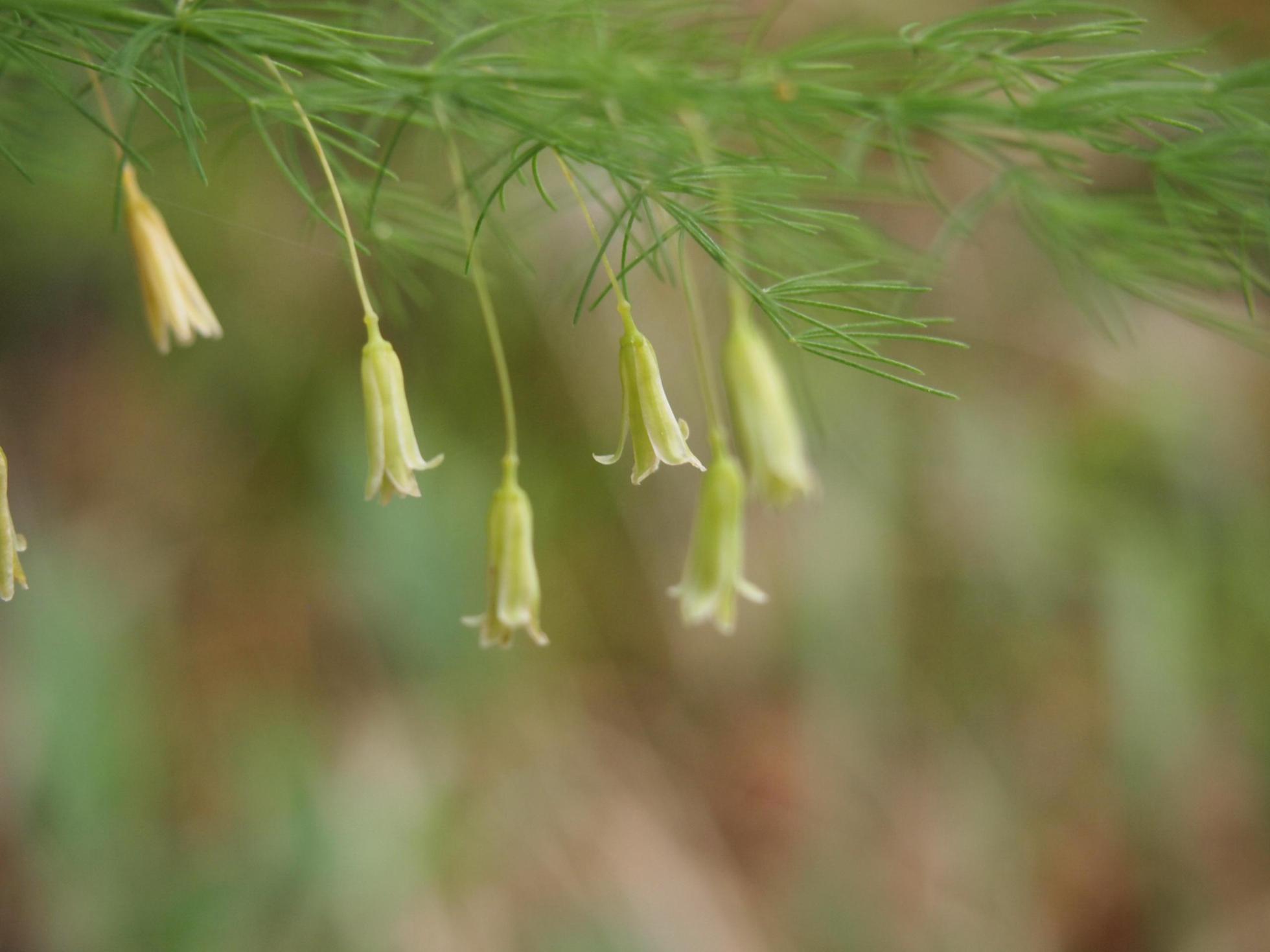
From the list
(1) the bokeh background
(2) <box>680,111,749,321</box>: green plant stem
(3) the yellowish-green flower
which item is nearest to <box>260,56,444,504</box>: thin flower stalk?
(3) the yellowish-green flower

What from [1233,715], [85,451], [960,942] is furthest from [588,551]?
[1233,715]

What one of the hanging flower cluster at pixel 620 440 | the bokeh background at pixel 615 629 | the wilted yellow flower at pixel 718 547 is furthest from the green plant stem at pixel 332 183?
the bokeh background at pixel 615 629

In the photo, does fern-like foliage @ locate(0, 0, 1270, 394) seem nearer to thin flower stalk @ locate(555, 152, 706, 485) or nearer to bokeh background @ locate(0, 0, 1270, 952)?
thin flower stalk @ locate(555, 152, 706, 485)

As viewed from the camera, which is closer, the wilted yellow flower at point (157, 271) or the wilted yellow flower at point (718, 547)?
the wilted yellow flower at point (718, 547)

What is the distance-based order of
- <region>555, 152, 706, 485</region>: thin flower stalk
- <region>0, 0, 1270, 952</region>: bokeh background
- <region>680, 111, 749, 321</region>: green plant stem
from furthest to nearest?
<region>0, 0, 1270, 952</region>: bokeh background → <region>555, 152, 706, 485</region>: thin flower stalk → <region>680, 111, 749, 321</region>: green plant stem

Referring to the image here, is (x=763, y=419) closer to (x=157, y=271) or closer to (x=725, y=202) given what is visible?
(x=725, y=202)

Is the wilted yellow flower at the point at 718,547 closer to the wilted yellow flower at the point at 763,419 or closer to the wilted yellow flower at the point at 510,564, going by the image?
the wilted yellow flower at the point at 763,419
